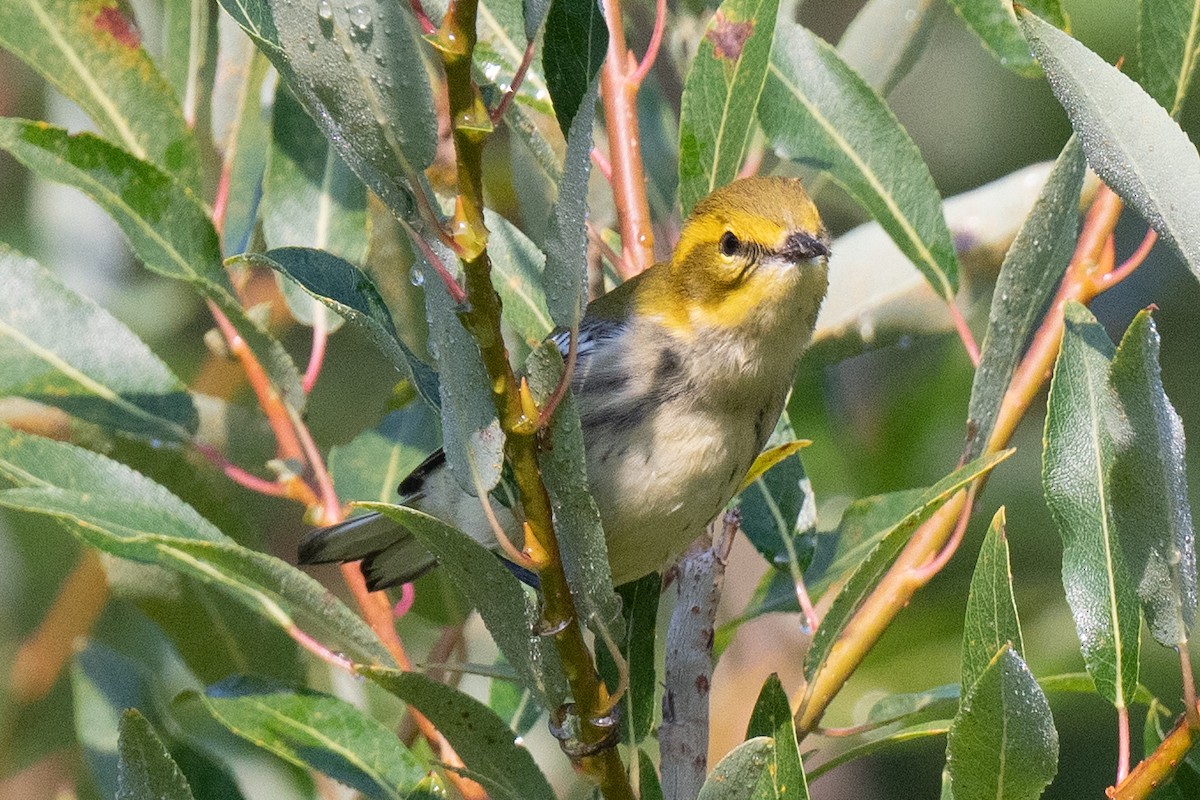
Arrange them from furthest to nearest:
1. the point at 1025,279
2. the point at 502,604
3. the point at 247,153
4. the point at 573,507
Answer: the point at 247,153, the point at 1025,279, the point at 502,604, the point at 573,507

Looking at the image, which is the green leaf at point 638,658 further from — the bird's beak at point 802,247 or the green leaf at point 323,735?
the bird's beak at point 802,247

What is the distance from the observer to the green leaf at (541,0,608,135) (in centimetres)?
162

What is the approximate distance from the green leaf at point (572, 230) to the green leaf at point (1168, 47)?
40.2 inches

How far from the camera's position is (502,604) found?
1683 millimetres

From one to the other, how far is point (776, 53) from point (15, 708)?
2228 millimetres

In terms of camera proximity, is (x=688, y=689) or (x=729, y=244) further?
(x=729, y=244)

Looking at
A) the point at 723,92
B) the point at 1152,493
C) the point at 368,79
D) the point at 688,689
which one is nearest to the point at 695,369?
the point at 723,92

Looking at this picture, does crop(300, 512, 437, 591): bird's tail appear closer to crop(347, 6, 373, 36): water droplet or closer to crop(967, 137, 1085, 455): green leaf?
crop(967, 137, 1085, 455): green leaf

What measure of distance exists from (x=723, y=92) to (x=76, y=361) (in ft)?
3.73

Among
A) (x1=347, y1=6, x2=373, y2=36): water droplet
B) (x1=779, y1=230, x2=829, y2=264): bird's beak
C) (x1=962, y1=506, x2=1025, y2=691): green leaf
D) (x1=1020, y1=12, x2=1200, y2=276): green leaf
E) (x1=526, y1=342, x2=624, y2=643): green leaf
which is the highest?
(x1=347, y1=6, x2=373, y2=36): water droplet

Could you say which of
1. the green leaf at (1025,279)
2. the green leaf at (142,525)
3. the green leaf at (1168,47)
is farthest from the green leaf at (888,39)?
the green leaf at (142,525)

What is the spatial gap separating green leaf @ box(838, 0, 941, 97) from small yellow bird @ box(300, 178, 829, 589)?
46 centimetres

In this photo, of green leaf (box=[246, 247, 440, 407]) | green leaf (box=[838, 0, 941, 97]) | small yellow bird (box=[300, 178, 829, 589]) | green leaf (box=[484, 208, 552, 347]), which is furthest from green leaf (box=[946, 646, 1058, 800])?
green leaf (box=[838, 0, 941, 97])

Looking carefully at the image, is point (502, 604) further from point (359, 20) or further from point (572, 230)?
point (359, 20)
